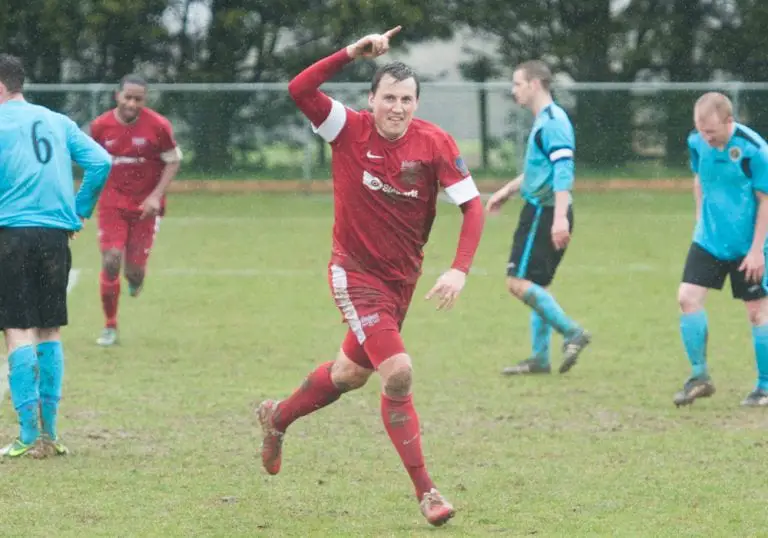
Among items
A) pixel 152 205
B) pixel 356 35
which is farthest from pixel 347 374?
pixel 356 35

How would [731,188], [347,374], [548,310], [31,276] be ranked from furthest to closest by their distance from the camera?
1. [548,310]
2. [731,188]
3. [31,276]
4. [347,374]

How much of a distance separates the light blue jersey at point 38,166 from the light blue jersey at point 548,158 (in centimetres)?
341

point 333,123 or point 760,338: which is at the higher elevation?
point 333,123

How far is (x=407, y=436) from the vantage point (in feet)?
21.4

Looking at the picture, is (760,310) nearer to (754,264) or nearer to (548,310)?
(754,264)

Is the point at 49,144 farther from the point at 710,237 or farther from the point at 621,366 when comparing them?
the point at 621,366

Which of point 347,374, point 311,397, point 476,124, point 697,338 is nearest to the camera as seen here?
point 347,374

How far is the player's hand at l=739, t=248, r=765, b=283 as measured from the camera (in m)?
8.87

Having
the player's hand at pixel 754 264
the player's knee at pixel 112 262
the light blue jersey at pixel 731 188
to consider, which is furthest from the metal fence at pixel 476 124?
the player's hand at pixel 754 264

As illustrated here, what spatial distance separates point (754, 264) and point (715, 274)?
36 cm

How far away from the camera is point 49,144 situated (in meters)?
7.73

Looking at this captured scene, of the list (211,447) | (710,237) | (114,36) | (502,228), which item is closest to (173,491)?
(211,447)

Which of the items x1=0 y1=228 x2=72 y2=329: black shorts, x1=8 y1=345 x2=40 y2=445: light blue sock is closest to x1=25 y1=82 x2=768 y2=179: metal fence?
x1=0 y1=228 x2=72 y2=329: black shorts

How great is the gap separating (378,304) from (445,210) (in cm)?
1809
